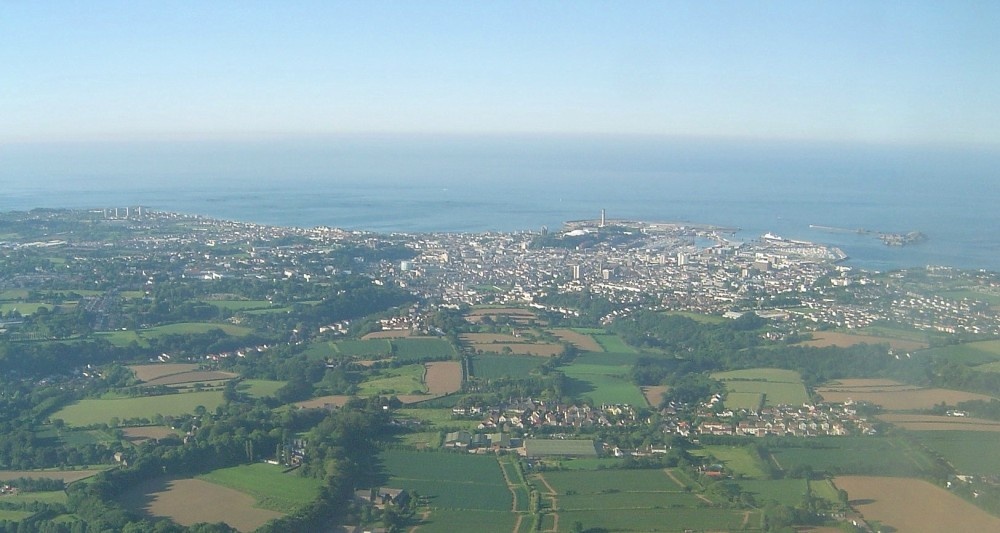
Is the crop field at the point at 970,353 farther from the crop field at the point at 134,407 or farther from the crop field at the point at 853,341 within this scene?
the crop field at the point at 134,407

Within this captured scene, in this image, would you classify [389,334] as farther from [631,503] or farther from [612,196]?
[612,196]

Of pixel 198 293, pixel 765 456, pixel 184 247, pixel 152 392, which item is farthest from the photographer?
pixel 184 247

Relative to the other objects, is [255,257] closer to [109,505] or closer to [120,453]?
[120,453]

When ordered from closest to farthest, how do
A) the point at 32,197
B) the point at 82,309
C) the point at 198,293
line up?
the point at 82,309 < the point at 198,293 < the point at 32,197

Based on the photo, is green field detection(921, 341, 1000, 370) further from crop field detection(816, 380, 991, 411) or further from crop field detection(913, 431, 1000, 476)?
crop field detection(913, 431, 1000, 476)


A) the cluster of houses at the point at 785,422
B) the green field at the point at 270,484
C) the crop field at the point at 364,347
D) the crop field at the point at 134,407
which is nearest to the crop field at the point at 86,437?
the crop field at the point at 134,407

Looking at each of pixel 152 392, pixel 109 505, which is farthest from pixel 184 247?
pixel 109 505
